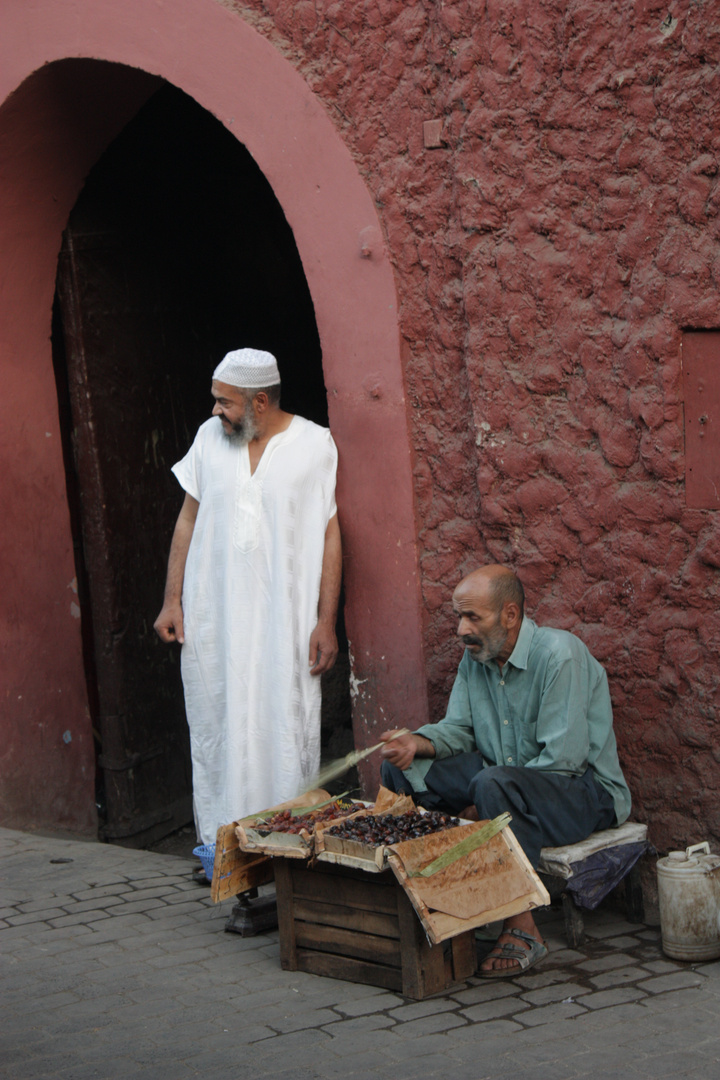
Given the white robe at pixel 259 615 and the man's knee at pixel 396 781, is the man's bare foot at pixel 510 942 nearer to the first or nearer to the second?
the man's knee at pixel 396 781

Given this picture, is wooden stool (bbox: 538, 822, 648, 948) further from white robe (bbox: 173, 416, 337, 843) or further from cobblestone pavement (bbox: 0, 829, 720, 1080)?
white robe (bbox: 173, 416, 337, 843)

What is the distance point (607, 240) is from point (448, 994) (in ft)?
7.18

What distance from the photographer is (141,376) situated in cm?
570

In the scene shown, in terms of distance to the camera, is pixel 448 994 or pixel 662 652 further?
pixel 662 652

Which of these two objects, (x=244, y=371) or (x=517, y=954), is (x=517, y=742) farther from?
(x=244, y=371)

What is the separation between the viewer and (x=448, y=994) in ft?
11.4

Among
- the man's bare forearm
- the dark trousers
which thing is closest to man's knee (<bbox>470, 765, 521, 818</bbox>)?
the dark trousers

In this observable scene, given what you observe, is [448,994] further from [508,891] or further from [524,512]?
[524,512]

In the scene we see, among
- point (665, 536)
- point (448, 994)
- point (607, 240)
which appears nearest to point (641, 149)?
point (607, 240)

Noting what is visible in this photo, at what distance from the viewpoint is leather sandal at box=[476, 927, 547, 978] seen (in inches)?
141

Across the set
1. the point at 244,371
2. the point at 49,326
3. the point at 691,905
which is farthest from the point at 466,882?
the point at 49,326

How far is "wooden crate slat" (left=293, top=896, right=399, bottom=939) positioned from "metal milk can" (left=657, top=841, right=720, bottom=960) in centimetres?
76

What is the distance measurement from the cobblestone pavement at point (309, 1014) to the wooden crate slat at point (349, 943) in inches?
3.6

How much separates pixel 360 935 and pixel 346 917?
62mm
